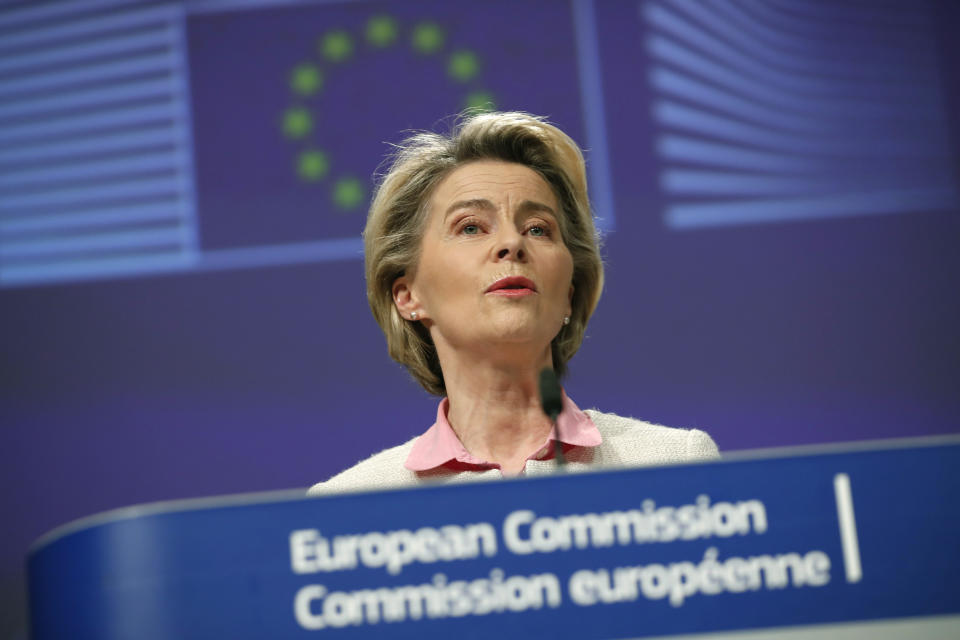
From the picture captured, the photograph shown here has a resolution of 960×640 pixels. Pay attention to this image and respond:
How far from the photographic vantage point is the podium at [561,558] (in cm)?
110

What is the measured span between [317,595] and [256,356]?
6.64ft

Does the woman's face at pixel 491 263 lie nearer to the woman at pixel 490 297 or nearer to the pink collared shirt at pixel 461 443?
the woman at pixel 490 297

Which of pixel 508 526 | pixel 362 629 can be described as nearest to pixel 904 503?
pixel 508 526

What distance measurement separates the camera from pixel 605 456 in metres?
2.00

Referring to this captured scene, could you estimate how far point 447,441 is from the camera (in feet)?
6.64

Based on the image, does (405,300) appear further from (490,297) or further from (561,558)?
(561,558)

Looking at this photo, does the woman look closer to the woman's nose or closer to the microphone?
the woman's nose

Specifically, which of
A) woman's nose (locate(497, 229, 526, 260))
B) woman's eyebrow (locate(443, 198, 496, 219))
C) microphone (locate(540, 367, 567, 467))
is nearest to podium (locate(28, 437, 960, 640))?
microphone (locate(540, 367, 567, 467))

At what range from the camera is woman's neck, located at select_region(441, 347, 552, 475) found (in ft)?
6.62

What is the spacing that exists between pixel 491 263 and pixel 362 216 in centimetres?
115

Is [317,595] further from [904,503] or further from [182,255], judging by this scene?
[182,255]

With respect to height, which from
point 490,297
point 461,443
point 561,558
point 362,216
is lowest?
point 561,558

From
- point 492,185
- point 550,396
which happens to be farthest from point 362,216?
point 550,396

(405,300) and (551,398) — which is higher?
(405,300)
